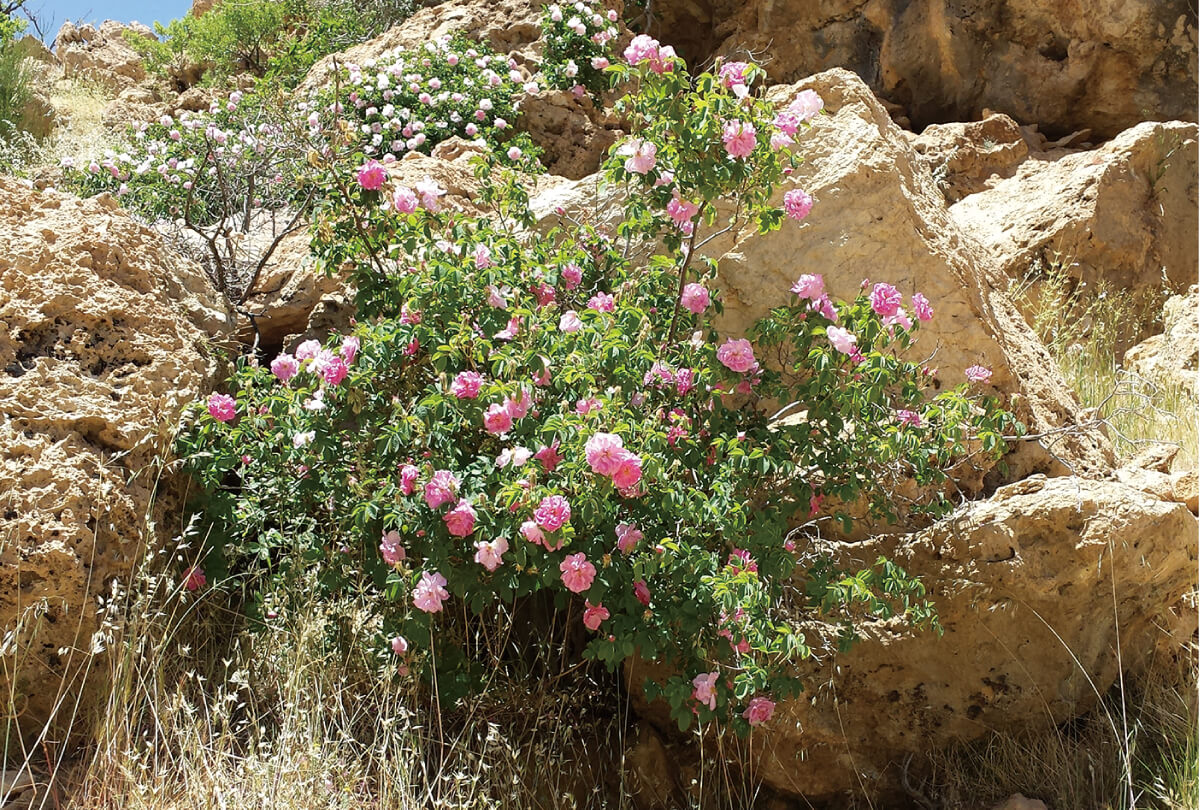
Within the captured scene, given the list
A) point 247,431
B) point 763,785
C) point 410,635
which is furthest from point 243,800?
point 763,785

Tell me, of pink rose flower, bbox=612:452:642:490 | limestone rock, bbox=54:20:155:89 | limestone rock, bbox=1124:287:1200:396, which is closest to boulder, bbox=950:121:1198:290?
limestone rock, bbox=1124:287:1200:396

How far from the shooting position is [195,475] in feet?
10.3

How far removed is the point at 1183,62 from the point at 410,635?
7.66 meters

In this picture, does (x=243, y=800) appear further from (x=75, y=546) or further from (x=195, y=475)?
(x=195, y=475)

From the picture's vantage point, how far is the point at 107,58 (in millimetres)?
12961

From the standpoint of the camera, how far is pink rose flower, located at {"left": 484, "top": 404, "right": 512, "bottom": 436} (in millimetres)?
2609

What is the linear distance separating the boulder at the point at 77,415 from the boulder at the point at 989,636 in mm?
1994

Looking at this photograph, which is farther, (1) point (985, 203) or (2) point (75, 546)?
(1) point (985, 203)

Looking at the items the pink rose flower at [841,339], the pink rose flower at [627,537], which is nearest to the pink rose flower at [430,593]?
the pink rose flower at [627,537]

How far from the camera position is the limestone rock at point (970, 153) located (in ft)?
22.7

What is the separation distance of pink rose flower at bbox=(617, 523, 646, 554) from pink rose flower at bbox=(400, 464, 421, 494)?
55cm

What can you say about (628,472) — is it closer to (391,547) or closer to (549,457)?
(549,457)

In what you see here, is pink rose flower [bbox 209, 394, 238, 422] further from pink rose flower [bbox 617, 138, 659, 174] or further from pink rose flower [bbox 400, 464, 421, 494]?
pink rose flower [bbox 617, 138, 659, 174]

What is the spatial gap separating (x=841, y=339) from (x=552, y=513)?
969 mm
